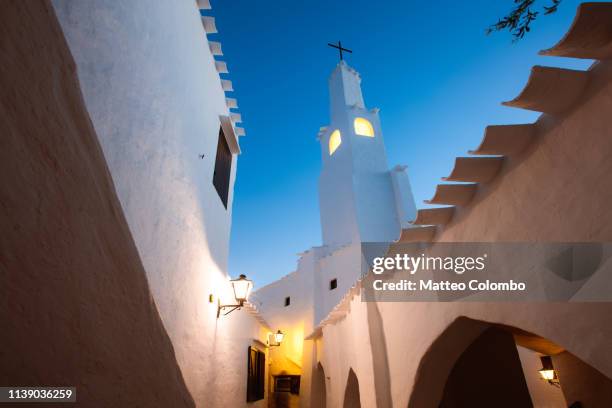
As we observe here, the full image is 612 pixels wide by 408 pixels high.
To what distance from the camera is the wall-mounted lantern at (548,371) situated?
8.45 meters

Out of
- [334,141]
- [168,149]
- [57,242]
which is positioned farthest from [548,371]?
[334,141]

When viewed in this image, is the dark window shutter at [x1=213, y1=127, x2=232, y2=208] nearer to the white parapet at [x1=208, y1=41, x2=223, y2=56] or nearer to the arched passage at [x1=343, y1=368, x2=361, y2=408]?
the white parapet at [x1=208, y1=41, x2=223, y2=56]

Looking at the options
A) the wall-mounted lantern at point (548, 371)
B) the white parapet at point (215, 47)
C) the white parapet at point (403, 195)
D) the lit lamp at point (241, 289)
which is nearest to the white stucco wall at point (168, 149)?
the white parapet at point (215, 47)

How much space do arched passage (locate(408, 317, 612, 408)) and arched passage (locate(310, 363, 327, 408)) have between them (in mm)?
7916

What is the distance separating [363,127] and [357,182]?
4.25m

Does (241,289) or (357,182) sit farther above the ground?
(357,182)

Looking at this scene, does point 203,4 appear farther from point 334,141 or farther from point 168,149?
point 334,141

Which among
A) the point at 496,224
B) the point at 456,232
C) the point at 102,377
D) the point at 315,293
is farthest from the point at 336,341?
the point at 102,377

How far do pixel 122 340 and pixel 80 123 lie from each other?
107 cm

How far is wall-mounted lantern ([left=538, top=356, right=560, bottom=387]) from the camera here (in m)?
8.45

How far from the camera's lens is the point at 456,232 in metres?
3.93

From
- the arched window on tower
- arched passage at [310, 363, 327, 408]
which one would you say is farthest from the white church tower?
arched passage at [310, 363, 327, 408]

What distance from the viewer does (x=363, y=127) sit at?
62.7 ft

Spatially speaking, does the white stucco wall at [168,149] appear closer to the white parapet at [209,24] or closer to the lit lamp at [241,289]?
the white parapet at [209,24]
